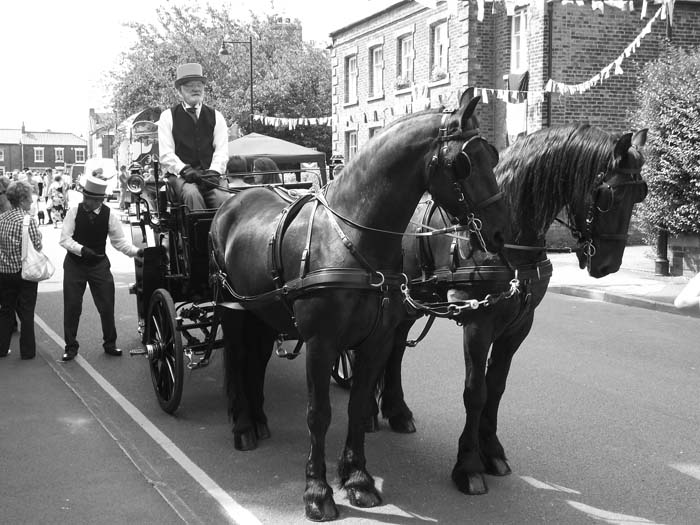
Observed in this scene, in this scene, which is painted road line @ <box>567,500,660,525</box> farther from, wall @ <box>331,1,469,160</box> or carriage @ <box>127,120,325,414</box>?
wall @ <box>331,1,469,160</box>

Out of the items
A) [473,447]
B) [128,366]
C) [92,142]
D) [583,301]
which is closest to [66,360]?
[128,366]

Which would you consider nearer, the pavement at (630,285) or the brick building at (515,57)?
the pavement at (630,285)

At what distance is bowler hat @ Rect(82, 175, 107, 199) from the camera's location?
7.85 m

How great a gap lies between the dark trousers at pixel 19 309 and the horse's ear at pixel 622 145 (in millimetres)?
6303

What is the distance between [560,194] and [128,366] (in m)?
4.98

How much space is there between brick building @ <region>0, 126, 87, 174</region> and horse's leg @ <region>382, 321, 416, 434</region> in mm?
107002

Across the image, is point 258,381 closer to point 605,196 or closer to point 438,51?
point 605,196

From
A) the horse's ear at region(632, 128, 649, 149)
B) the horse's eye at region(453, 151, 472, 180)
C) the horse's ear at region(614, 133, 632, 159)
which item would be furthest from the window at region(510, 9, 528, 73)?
the horse's eye at region(453, 151, 472, 180)

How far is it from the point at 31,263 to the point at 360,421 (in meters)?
5.17

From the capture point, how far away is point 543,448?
5250 mm

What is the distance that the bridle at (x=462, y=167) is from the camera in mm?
3682

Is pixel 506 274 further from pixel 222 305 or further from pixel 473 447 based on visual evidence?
pixel 222 305

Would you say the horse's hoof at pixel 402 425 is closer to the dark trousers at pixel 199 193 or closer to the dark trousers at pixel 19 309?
the dark trousers at pixel 199 193

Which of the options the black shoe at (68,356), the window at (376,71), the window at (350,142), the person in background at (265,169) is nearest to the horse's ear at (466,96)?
the person in background at (265,169)
